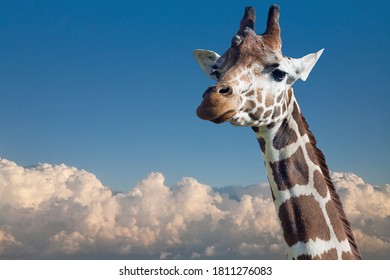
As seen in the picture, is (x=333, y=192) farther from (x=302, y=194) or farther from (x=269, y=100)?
(x=269, y=100)

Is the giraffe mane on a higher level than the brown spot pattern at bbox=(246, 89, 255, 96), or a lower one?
lower

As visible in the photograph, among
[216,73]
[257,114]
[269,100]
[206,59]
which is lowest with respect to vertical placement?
[257,114]

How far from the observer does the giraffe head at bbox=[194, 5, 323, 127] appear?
7.22m

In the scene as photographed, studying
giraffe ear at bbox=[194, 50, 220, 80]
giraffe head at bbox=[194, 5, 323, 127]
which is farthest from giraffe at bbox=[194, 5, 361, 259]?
giraffe ear at bbox=[194, 50, 220, 80]

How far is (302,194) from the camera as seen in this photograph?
7.84 metres

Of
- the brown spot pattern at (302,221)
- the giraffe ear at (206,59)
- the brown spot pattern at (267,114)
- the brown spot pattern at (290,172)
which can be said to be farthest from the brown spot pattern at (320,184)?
the giraffe ear at (206,59)

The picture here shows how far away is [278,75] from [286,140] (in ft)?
3.60

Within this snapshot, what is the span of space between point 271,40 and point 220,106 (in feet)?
7.42

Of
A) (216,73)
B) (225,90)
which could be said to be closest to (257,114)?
(225,90)

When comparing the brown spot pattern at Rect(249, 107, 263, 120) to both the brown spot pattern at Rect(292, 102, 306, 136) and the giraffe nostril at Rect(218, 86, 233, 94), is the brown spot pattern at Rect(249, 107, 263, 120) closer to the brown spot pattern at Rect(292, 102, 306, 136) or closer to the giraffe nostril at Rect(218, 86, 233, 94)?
the giraffe nostril at Rect(218, 86, 233, 94)

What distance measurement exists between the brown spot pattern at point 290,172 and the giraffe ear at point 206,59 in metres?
2.38

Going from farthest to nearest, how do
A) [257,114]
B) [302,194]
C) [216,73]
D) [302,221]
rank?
[216,73] → [302,194] → [257,114] → [302,221]

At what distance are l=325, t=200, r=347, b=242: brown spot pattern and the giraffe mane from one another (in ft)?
0.56
